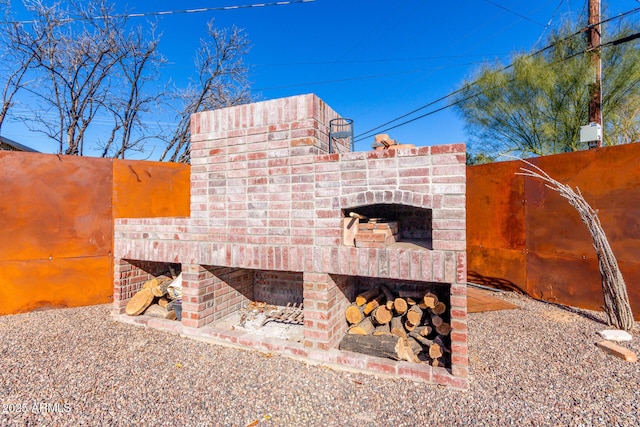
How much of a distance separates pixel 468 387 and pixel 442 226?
4.43 ft

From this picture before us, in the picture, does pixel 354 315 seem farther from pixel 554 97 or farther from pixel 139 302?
pixel 554 97

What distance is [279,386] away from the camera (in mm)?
2633

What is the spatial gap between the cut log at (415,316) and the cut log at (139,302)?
3.37 meters

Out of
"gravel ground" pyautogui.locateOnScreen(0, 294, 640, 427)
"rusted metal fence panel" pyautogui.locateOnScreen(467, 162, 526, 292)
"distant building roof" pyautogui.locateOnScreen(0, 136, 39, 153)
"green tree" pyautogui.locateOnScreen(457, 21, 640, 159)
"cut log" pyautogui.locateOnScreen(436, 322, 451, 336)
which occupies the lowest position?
"gravel ground" pyautogui.locateOnScreen(0, 294, 640, 427)

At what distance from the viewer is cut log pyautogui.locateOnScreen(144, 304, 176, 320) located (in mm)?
3975

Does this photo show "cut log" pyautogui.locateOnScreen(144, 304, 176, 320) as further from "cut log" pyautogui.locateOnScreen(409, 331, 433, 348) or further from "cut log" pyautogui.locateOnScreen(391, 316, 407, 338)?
"cut log" pyautogui.locateOnScreen(409, 331, 433, 348)

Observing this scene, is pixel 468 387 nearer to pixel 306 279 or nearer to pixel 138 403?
pixel 306 279

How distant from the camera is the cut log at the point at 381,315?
3235 mm

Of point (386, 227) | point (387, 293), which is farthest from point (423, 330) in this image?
point (386, 227)

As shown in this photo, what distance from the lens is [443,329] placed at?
2.94 m

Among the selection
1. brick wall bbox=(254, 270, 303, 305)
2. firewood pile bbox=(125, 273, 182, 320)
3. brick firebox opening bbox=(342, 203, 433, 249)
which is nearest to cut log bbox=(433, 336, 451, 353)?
brick firebox opening bbox=(342, 203, 433, 249)

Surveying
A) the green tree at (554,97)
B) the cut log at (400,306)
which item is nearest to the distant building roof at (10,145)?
the cut log at (400,306)

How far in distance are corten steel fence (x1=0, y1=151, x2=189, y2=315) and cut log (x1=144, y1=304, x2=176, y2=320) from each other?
4.65ft

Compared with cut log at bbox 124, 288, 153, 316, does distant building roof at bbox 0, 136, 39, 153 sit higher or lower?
higher
